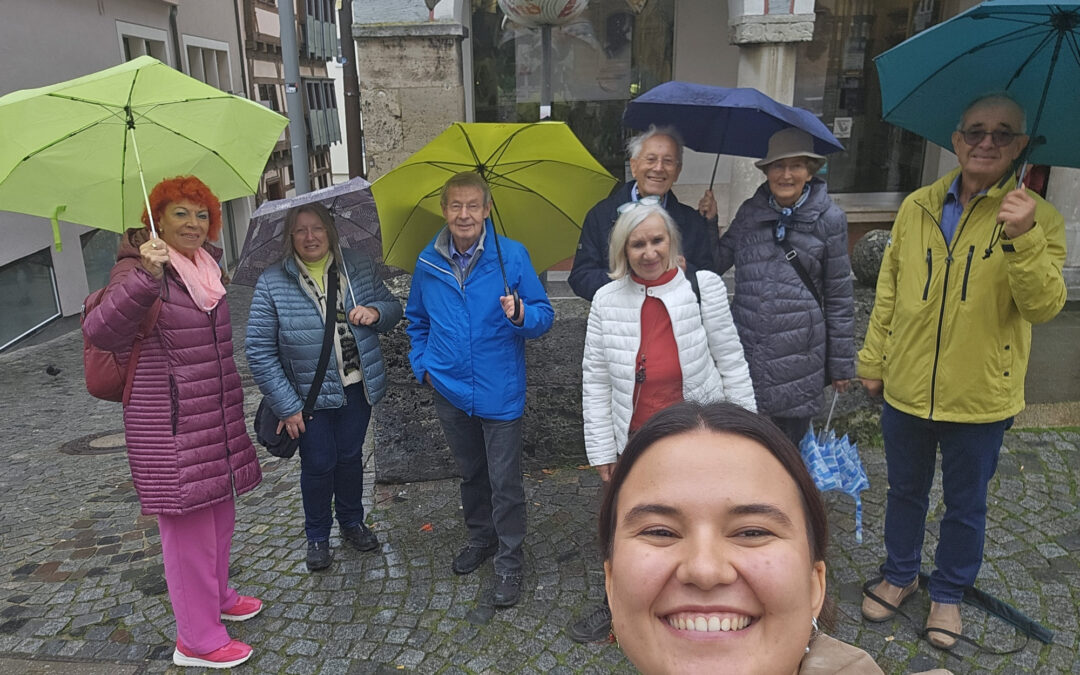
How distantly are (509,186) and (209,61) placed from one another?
18.7 meters

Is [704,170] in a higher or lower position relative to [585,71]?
lower

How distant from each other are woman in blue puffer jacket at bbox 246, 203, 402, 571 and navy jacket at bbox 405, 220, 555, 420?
13.3 inches

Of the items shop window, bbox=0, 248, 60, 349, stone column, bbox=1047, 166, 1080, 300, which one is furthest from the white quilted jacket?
shop window, bbox=0, 248, 60, 349

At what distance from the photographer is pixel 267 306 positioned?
136 inches

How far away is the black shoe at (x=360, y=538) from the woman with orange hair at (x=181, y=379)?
3.35 ft

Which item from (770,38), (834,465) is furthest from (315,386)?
(770,38)

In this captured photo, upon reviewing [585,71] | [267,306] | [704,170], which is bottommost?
[267,306]

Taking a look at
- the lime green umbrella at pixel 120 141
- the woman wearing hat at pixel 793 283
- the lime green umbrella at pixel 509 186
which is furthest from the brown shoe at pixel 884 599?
the lime green umbrella at pixel 120 141

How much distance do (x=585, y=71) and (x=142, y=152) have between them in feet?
18.8

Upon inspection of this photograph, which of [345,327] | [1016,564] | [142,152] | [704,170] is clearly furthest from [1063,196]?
[142,152]

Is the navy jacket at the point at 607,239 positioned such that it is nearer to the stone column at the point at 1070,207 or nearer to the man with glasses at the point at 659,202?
the man with glasses at the point at 659,202

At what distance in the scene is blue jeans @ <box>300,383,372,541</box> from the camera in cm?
371

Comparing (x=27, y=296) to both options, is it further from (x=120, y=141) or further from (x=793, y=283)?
(x=793, y=283)

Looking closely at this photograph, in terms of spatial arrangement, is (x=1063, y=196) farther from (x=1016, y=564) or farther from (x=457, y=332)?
(x=457, y=332)
